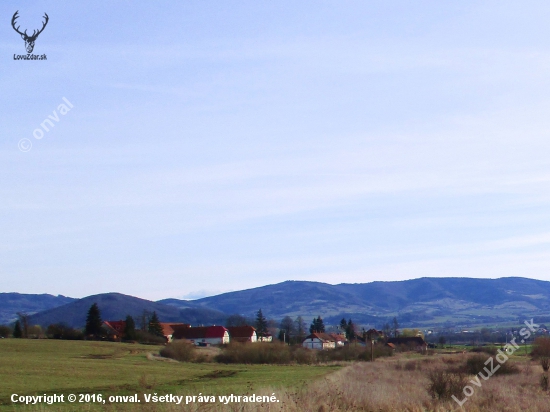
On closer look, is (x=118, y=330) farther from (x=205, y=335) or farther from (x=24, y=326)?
(x=205, y=335)

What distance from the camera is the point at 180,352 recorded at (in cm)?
8356

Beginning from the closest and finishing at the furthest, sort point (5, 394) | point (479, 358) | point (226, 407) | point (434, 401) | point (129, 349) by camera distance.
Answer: point (226, 407) < point (434, 401) < point (5, 394) < point (479, 358) < point (129, 349)

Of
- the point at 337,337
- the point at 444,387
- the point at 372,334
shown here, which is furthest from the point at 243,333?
the point at 444,387

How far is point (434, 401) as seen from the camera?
2883 cm

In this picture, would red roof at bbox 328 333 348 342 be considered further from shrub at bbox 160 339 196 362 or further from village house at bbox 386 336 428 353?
shrub at bbox 160 339 196 362

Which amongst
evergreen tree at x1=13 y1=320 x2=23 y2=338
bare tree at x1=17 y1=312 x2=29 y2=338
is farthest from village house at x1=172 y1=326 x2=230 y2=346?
evergreen tree at x1=13 y1=320 x2=23 y2=338

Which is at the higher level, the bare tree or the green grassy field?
the bare tree

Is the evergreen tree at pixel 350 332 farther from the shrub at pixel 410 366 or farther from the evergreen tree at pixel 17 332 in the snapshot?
the shrub at pixel 410 366

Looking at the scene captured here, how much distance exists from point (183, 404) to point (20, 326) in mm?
109302

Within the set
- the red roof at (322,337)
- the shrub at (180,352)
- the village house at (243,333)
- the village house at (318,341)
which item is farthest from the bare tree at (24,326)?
the red roof at (322,337)

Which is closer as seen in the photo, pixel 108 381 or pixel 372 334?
pixel 108 381

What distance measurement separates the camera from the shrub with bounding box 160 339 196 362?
8300 cm

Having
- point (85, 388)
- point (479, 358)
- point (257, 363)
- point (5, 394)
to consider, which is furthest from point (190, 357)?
point (5, 394)

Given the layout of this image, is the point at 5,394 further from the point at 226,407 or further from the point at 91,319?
the point at 91,319
